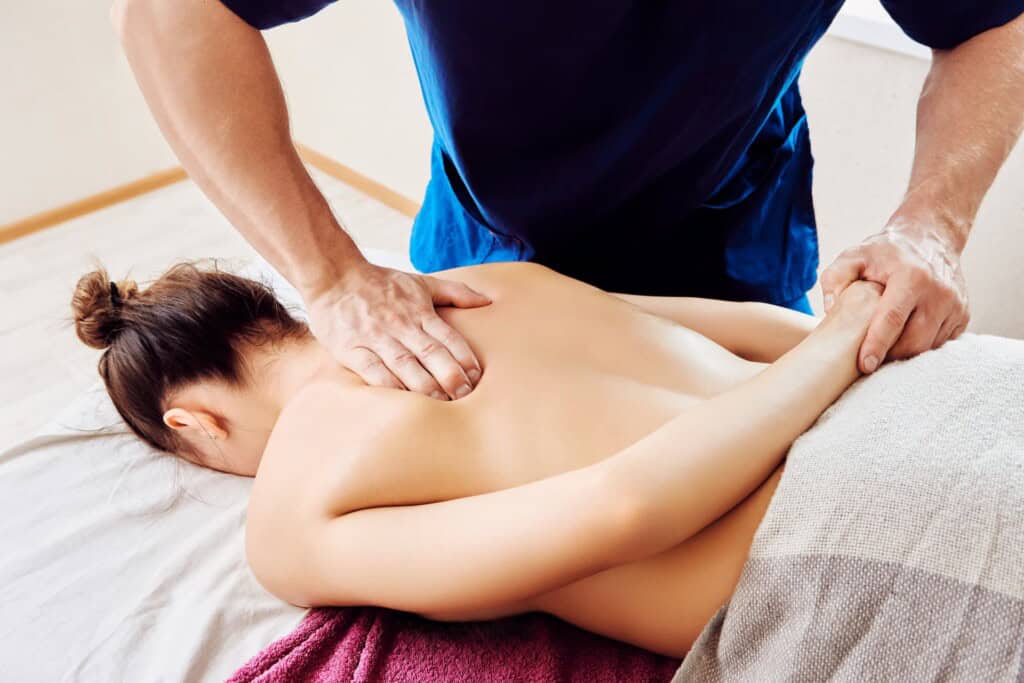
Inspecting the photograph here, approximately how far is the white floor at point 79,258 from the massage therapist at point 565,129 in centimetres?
145

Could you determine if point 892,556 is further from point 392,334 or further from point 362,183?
point 362,183

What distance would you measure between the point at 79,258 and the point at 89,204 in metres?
0.33

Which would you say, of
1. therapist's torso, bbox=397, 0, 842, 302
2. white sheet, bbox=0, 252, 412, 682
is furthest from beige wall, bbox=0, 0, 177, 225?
therapist's torso, bbox=397, 0, 842, 302

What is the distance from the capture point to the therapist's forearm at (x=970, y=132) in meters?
1.17

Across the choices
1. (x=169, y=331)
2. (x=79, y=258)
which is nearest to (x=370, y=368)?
(x=169, y=331)

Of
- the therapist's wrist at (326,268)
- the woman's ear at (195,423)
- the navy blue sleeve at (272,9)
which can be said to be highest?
the navy blue sleeve at (272,9)

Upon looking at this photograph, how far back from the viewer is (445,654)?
3.51 feet

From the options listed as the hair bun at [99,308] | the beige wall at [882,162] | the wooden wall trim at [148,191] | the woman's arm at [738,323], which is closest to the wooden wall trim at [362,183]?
the wooden wall trim at [148,191]

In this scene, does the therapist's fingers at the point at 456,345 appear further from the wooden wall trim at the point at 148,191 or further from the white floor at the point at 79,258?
the wooden wall trim at the point at 148,191

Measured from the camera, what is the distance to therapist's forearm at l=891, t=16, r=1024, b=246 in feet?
3.85

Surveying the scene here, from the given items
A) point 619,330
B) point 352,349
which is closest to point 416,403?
point 352,349

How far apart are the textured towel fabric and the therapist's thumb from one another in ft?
1.60

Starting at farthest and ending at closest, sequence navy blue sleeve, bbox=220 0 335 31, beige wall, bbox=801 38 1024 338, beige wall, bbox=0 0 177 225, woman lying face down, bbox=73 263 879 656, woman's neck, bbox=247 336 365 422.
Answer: beige wall, bbox=0 0 177 225 < beige wall, bbox=801 38 1024 338 < woman's neck, bbox=247 336 365 422 < navy blue sleeve, bbox=220 0 335 31 < woman lying face down, bbox=73 263 879 656

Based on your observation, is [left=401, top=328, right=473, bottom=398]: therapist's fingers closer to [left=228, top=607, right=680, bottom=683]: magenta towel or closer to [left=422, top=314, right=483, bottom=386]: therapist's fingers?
[left=422, top=314, right=483, bottom=386]: therapist's fingers
